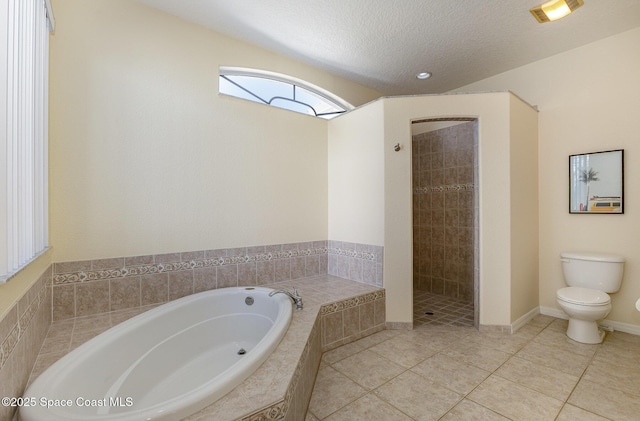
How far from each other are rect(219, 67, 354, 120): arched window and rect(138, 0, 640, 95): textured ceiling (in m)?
0.25

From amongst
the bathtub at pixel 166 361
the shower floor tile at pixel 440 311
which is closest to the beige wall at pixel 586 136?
the shower floor tile at pixel 440 311

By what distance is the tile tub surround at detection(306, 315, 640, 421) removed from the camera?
5.21 feet

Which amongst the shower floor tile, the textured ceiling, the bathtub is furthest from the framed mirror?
the bathtub

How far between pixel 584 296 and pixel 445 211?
5.27ft

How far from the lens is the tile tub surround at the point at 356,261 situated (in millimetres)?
2729

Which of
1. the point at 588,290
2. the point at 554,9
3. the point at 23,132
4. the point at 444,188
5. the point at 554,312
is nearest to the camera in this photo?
the point at 23,132

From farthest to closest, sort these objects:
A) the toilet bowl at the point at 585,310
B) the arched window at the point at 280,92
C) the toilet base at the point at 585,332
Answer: the arched window at the point at 280,92 → the toilet base at the point at 585,332 → the toilet bowl at the point at 585,310

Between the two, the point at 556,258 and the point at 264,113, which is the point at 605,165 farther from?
the point at 264,113

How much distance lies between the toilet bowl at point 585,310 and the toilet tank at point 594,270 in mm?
134

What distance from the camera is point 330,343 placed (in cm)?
229

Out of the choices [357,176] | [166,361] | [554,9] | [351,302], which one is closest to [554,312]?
[351,302]

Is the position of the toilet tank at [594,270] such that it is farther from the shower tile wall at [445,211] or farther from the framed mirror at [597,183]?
the shower tile wall at [445,211]

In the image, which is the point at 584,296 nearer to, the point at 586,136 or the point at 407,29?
the point at 586,136

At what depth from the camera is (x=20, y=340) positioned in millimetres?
1140
